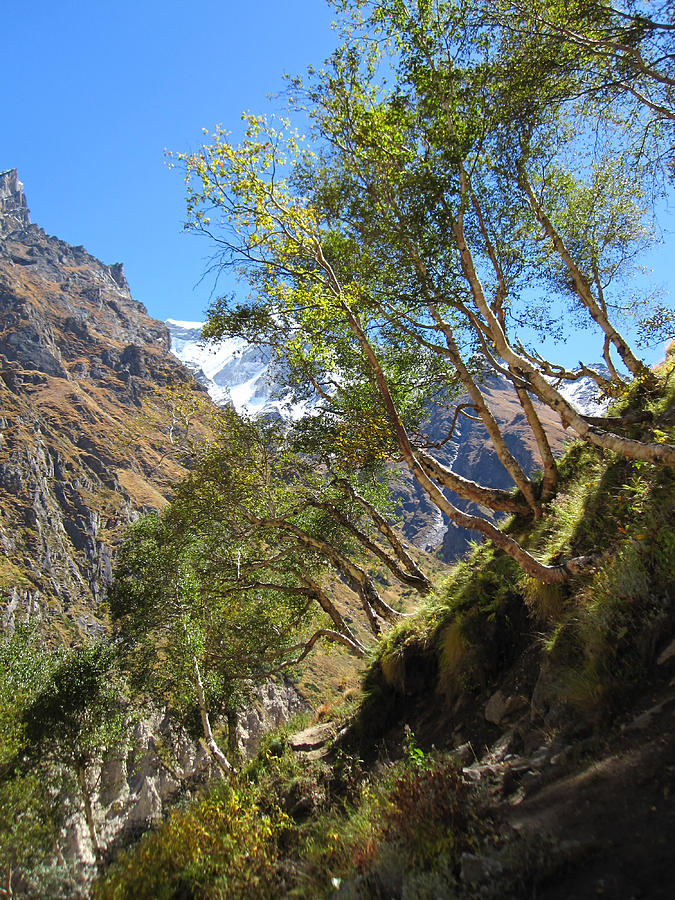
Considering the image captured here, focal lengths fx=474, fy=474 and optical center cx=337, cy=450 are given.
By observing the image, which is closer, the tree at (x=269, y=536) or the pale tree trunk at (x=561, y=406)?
the pale tree trunk at (x=561, y=406)

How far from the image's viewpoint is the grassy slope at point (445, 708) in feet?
13.3

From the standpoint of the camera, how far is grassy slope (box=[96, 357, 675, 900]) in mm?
4047

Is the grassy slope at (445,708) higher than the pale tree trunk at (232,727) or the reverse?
higher

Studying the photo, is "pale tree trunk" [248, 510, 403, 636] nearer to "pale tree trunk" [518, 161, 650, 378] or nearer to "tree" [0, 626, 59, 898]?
"pale tree trunk" [518, 161, 650, 378]

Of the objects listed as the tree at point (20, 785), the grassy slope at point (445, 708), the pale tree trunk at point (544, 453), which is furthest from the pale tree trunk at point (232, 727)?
the pale tree trunk at point (544, 453)

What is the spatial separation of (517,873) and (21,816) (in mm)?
26422

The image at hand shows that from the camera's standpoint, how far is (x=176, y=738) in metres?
29.8

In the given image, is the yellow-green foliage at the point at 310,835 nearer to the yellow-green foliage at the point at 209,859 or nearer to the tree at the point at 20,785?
the yellow-green foliage at the point at 209,859

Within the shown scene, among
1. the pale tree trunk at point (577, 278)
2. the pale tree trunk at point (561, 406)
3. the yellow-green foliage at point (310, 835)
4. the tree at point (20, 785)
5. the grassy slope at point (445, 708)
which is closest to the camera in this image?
the yellow-green foliage at point (310, 835)

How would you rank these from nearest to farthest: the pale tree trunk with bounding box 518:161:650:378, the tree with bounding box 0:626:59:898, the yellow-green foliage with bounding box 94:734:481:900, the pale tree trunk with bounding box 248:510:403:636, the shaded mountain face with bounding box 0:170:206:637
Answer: the yellow-green foliage with bounding box 94:734:481:900
the pale tree trunk with bounding box 518:161:650:378
the pale tree trunk with bounding box 248:510:403:636
the tree with bounding box 0:626:59:898
the shaded mountain face with bounding box 0:170:206:637

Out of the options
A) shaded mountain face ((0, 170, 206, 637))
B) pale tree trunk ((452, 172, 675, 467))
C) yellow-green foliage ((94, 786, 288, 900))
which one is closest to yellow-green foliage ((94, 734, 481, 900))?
yellow-green foliage ((94, 786, 288, 900))

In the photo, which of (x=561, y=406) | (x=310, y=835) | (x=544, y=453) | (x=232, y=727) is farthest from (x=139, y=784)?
(x=561, y=406)

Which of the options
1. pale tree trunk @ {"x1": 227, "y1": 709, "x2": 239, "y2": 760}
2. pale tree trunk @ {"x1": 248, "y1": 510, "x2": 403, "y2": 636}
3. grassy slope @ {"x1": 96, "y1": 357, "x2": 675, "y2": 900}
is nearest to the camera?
grassy slope @ {"x1": 96, "y1": 357, "x2": 675, "y2": 900}

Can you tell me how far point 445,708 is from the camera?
7270mm
